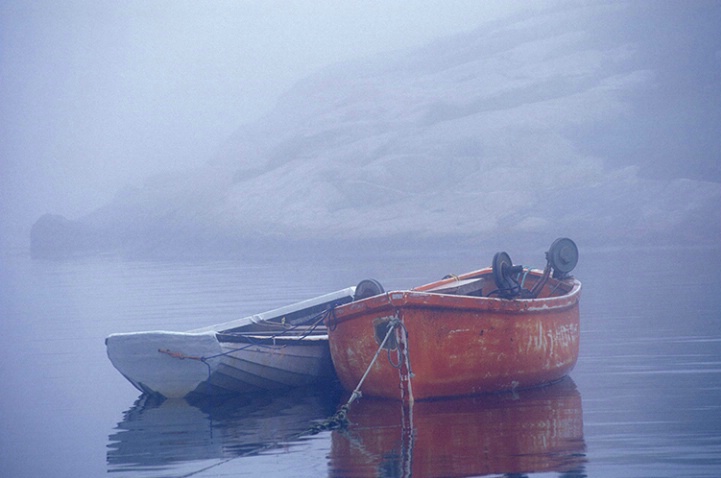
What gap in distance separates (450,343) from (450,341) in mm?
29

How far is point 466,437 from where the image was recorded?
10.3 meters

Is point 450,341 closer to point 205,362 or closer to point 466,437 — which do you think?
point 466,437

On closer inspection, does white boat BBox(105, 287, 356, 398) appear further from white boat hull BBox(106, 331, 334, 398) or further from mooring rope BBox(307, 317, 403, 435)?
mooring rope BBox(307, 317, 403, 435)

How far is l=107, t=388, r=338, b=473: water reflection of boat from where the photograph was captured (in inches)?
A: 410

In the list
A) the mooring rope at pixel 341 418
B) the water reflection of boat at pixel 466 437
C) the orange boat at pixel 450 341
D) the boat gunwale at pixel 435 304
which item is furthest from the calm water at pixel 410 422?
the boat gunwale at pixel 435 304

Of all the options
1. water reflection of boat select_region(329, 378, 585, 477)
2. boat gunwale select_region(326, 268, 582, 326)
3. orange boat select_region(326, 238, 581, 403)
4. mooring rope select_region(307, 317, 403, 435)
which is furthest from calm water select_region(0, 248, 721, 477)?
boat gunwale select_region(326, 268, 582, 326)

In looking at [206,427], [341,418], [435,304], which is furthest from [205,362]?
[435,304]

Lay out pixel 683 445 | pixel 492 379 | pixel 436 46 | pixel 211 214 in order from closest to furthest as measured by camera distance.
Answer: pixel 683 445, pixel 492 379, pixel 211 214, pixel 436 46

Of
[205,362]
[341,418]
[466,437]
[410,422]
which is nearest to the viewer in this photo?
[466,437]

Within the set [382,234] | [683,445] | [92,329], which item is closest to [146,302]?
[92,329]

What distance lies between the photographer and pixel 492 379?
Answer: 12328 millimetres

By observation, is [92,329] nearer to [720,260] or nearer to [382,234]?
[720,260]

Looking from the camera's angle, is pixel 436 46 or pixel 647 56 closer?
pixel 647 56

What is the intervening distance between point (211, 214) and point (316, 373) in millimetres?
70002
